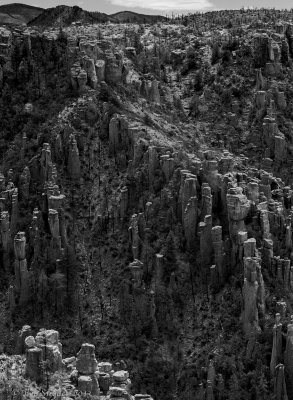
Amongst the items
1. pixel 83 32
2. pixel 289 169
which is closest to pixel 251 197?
pixel 289 169

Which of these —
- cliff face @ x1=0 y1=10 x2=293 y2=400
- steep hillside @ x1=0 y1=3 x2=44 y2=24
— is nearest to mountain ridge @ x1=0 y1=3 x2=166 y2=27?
steep hillside @ x1=0 y1=3 x2=44 y2=24

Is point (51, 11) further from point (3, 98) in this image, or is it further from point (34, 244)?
point (34, 244)

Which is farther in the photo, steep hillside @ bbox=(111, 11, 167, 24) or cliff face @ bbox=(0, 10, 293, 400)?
steep hillside @ bbox=(111, 11, 167, 24)

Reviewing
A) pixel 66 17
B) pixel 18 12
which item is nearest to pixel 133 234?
pixel 66 17

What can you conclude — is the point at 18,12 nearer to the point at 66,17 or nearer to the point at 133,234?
the point at 66,17

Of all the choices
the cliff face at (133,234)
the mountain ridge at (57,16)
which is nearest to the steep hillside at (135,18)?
the mountain ridge at (57,16)

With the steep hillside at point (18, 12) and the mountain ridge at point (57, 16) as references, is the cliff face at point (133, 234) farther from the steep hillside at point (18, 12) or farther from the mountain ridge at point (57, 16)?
the steep hillside at point (18, 12)

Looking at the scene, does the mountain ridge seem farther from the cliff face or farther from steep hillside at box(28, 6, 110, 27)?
the cliff face
